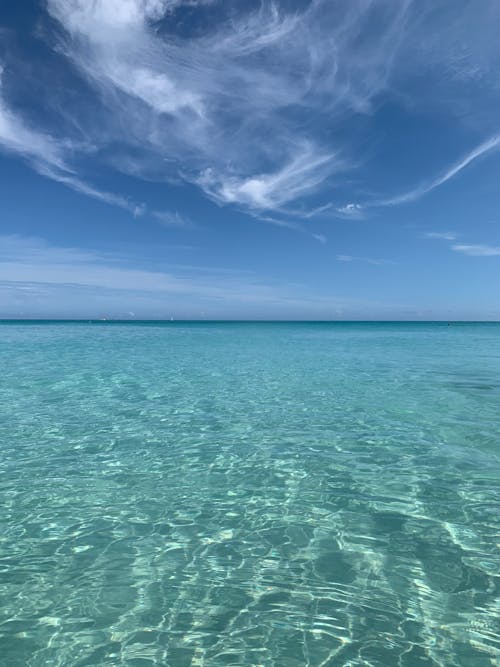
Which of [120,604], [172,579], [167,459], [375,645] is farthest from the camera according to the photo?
[167,459]

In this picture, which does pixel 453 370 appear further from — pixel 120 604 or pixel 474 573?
pixel 120 604

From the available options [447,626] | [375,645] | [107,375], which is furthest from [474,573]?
Result: [107,375]

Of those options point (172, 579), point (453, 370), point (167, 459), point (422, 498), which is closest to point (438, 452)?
point (422, 498)

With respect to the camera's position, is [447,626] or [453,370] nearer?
[447,626]

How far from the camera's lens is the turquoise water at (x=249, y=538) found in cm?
410

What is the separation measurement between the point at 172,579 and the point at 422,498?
181 inches

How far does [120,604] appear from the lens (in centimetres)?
458

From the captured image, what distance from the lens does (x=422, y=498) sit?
7223mm

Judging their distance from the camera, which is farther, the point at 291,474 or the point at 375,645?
the point at 291,474

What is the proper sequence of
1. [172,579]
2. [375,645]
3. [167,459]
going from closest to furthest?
[375,645] < [172,579] < [167,459]

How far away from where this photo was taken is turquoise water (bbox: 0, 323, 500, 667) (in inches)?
161

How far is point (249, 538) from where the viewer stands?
5.96 meters

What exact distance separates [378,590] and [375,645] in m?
0.83

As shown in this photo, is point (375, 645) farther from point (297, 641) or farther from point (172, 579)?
point (172, 579)
